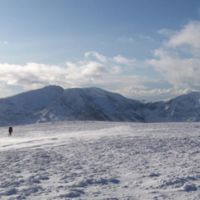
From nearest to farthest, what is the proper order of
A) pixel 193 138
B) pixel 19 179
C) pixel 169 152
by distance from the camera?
1. pixel 19 179
2. pixel 169 152
3. pixel 193 138

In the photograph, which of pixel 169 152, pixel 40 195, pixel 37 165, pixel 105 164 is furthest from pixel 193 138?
pixel 40 195

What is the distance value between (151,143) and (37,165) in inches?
423

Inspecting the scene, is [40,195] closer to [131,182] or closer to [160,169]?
[131,182]

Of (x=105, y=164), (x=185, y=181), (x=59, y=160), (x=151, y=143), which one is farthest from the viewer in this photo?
(x=151, y=143)

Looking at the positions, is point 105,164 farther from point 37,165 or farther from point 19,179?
point 19,179

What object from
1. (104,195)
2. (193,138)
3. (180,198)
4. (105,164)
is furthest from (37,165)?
(193,138)

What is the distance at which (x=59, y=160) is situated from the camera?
2350cm

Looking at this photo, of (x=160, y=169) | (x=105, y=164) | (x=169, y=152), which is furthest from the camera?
(x=169, y=152)

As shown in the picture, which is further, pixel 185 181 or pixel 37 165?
pixel 37 165

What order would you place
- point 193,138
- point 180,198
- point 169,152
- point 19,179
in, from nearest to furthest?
point 180,198 → point 19,179 → point 169,152 → point 193,138

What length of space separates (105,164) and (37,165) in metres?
3.64

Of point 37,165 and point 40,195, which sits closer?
point 40,195

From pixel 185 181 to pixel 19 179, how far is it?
23.3ft

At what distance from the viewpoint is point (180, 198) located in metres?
14.2
